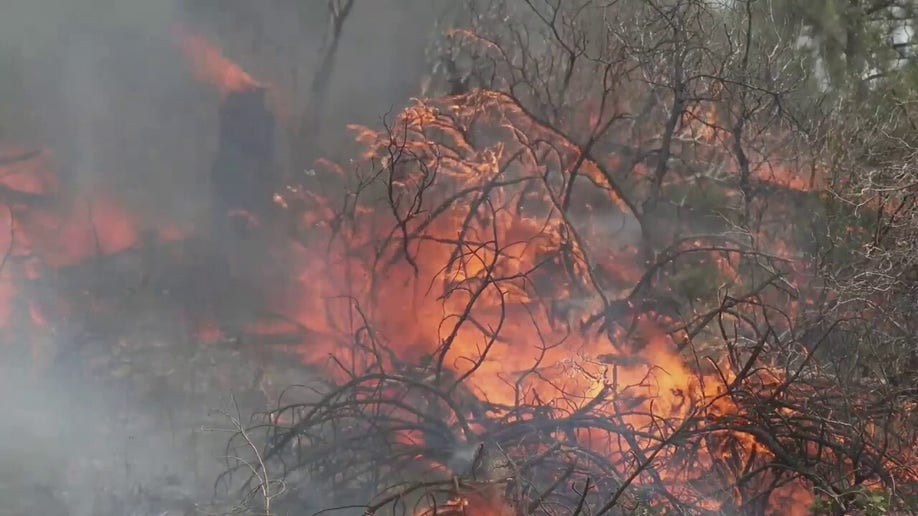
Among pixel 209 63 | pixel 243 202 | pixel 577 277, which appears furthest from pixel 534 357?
pixel 209 63

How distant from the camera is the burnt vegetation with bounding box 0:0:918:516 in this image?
7.01ft

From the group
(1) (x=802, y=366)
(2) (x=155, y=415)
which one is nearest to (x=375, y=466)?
(2) (x=155, y=415)

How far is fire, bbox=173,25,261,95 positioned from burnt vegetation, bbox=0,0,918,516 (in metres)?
0.09

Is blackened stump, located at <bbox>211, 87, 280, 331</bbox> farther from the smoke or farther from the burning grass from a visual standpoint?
the burning grass

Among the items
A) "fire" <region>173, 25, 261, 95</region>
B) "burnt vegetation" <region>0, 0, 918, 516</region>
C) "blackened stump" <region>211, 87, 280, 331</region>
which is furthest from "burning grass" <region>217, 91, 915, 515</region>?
"fire" <region>173, 25, 261, 95</region>

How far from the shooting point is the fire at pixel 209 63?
6.99 feet

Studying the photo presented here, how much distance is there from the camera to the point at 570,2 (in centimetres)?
244

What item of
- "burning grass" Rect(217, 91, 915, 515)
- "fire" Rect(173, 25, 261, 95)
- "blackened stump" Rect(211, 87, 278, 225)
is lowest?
"burning grass" Rect(217, 91, 915, 515)

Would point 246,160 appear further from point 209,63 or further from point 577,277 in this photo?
point 577,277

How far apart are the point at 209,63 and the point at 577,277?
4.90 feet

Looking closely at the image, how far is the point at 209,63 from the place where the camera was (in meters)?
2.16

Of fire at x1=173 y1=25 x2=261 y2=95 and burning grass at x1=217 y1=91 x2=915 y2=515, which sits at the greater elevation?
fire at x1=173 y1=25 x2=261 y2=95

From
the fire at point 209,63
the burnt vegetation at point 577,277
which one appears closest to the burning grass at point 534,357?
the burnt vegetation at point 577,277

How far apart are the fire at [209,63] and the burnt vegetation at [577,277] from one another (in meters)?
0.09
